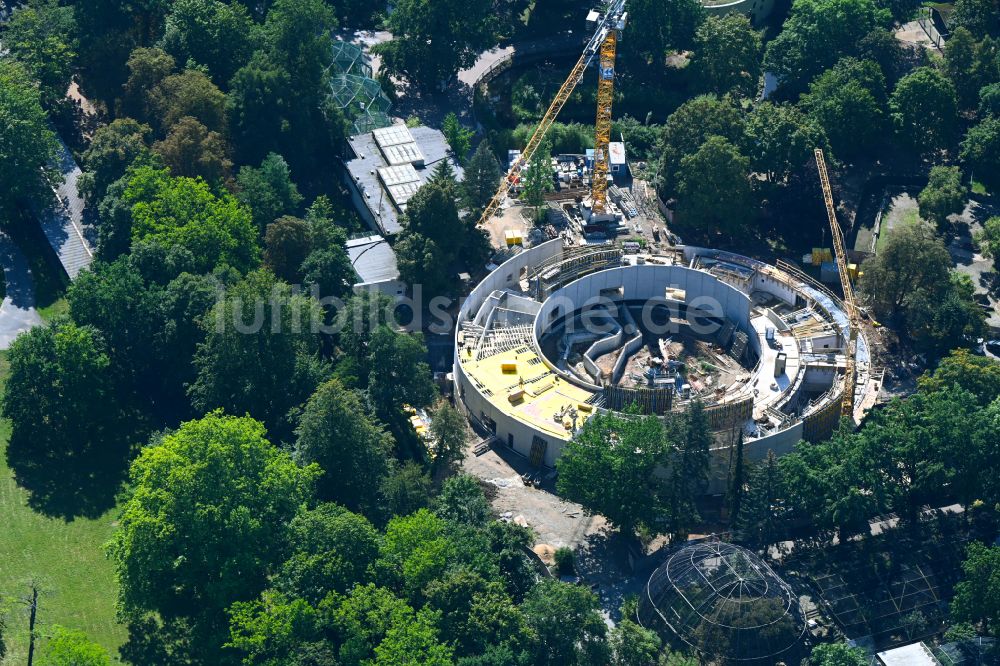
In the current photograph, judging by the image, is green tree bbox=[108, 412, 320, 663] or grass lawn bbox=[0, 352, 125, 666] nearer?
green tree bbox=[108, 412, 320, 663]

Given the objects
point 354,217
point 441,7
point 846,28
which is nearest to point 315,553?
point 354,217

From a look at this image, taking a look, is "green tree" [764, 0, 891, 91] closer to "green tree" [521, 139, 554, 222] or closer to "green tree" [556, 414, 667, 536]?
"green tree" [521, 139, 554, 222]

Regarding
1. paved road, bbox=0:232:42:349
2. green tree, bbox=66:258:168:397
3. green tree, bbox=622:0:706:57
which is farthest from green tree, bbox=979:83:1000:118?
paved road, bbox=0:232:42:349

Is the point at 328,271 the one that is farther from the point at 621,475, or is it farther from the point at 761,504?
the point at 761,504

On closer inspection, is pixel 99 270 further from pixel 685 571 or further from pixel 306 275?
pixel 685 571

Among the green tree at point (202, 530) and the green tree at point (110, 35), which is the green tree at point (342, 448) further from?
the green tree at point (110, 35)

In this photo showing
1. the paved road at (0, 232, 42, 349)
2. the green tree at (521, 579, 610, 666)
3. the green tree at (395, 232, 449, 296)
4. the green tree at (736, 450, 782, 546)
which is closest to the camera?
the green tree at (521, 579, 610, 666)

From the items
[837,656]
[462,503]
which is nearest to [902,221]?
[837,656]
